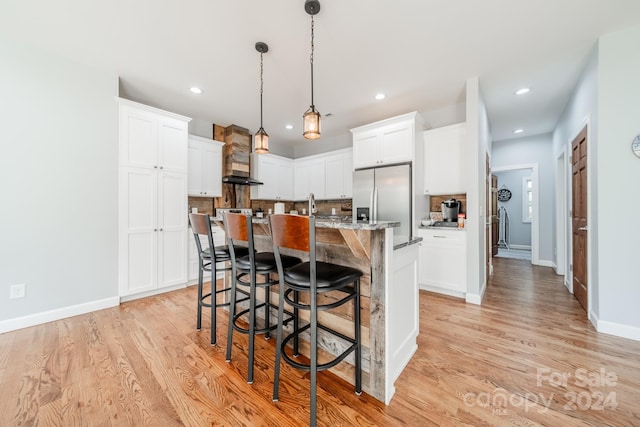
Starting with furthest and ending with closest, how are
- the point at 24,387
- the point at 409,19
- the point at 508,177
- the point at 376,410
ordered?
the point at 508,177 < the point at 409,19 < the point at 24,387 < the point at 376,410

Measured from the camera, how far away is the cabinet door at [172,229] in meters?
3.38

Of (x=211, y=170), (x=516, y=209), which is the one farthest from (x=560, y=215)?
(x=211, y=170)

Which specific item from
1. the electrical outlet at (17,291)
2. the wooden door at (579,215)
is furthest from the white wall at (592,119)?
the electrical outlet at (17,291)

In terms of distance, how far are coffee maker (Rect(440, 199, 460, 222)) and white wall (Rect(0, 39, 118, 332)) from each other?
457cm

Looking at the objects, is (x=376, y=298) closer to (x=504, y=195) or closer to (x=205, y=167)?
(x=205, y=167)

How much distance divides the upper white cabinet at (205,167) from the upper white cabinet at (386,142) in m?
2.56

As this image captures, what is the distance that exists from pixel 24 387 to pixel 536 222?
751cm

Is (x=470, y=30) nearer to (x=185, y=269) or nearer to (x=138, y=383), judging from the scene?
(x=138, y=383)

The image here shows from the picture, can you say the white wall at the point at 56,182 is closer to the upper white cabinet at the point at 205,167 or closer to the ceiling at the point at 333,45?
the ceiling at the point at 333,45

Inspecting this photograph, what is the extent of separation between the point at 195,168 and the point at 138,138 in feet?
3.45

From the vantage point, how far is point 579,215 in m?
3.05

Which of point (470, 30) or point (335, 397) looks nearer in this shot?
point (335, 397)

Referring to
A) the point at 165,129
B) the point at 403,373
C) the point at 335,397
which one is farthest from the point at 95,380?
the point at 165,129

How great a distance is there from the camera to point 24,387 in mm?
1572
